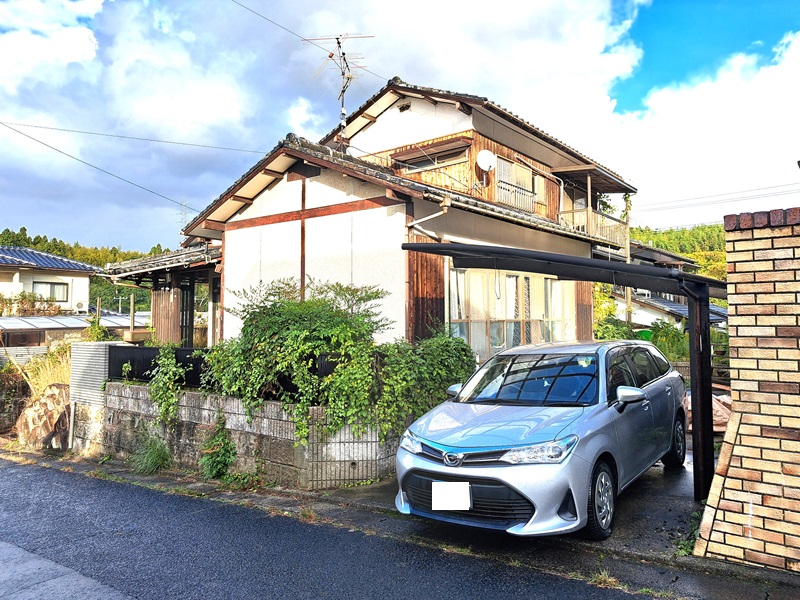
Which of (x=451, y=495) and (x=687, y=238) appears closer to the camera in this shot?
(x=451, y=495)

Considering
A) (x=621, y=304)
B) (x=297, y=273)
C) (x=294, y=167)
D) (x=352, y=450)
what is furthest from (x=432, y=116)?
(x=621, y=304)

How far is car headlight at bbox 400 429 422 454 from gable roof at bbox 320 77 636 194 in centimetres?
942

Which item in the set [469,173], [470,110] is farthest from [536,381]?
[470,110]

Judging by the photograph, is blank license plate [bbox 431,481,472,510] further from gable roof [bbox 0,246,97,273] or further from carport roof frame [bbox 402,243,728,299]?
gable roof [bbox 0,246,97,273]

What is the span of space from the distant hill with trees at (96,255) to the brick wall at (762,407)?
134 ft

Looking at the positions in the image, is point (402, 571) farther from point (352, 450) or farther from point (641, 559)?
point (352, 450)

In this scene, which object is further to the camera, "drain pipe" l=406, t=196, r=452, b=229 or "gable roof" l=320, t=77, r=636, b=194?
"gable roof" l=320, t=77, r=636, b=194

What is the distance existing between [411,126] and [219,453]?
10096mm

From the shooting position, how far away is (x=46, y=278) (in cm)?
2689

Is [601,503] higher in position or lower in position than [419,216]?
lower

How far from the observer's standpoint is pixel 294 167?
10078mm

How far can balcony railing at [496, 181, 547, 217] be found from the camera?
12.8 meters

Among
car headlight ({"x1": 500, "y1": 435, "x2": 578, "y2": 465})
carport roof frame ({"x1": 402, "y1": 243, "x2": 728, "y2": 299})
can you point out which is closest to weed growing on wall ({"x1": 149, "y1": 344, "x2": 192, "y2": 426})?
carport roof frame ({"x1": 402, "y1": 243, "x2": 728, "y2": 299})

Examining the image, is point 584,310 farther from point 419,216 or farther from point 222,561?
point 222,561
